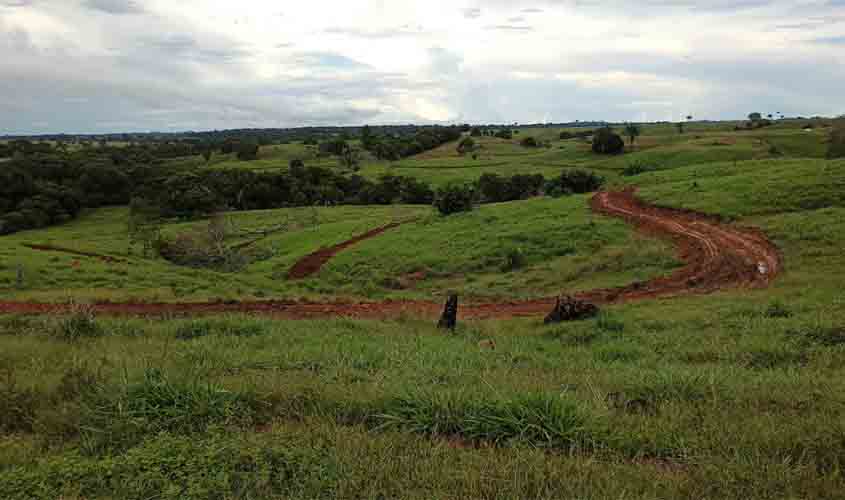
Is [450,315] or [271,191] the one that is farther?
[271,191]

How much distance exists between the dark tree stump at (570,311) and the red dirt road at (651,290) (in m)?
2.51

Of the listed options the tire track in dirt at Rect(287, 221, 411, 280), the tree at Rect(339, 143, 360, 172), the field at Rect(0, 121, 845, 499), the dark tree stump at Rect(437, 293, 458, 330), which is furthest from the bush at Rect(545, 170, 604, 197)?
the tree at Rect(339, 143, 360, 172)

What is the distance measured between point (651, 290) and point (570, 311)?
6250 millimetres

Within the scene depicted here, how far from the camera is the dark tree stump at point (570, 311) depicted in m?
11.8

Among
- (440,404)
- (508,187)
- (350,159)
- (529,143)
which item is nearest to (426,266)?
(440,404)

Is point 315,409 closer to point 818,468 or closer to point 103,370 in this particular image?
point 103,370

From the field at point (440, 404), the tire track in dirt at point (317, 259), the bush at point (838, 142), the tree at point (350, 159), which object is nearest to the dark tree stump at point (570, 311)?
the field at point (440, 404)

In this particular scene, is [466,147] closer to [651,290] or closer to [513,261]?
[513,261]

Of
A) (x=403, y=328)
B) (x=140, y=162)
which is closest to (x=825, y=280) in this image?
(x=403, y=328)

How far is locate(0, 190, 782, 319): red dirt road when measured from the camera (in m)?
14.3

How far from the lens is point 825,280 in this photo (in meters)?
14.3

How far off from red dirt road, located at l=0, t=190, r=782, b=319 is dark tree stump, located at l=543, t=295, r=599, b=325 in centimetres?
251

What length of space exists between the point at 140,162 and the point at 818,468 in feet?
357

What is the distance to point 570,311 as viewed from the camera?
11.8 meters
